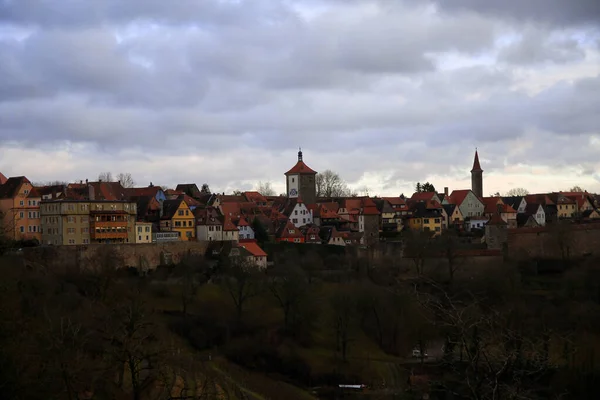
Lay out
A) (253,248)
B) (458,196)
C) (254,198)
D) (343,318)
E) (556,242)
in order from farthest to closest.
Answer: (254,198) → (458,196) → (556,242) → (253,248) → (343,318)

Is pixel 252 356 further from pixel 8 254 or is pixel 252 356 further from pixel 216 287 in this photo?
pixel 8 254

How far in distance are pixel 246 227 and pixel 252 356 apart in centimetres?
2203


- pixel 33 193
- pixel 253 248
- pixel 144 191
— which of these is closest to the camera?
pixel 33 193

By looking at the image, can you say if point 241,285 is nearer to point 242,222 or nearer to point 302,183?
point 242,222

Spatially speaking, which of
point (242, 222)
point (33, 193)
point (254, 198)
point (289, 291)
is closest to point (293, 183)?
point (254, 198)

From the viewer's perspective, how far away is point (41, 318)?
106ft

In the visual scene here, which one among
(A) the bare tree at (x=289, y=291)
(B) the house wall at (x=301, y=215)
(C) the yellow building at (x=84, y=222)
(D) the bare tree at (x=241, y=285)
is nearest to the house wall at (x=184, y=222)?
(C) the yellow building at (x=84, y=222)

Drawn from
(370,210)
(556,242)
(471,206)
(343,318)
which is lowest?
(343,318)

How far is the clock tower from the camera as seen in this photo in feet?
276

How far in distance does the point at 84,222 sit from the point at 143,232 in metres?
4.34

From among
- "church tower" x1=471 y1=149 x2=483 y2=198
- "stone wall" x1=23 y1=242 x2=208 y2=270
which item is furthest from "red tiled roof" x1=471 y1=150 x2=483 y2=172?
Answer: "stone wall" x1=23 y1=242 x2=208 y2=270

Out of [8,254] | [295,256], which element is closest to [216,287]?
[295,256]

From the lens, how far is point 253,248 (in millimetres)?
56656

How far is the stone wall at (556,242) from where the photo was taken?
59.8 meters
